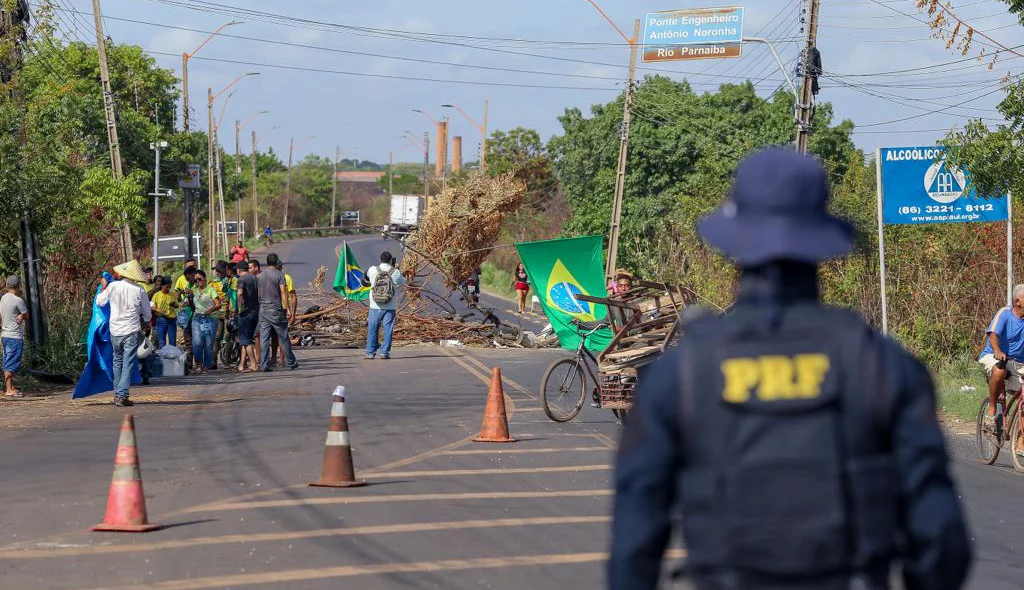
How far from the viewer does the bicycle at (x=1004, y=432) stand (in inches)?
495

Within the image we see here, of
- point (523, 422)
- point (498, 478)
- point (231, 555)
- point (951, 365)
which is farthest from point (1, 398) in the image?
point (951, 365)

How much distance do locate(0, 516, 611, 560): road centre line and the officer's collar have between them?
6.00 meters

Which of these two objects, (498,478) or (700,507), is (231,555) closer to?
(498,478)

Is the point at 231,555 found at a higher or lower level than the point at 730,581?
lower

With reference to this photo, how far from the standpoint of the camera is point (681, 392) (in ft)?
9.50

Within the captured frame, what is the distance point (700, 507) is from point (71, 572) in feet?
18.2

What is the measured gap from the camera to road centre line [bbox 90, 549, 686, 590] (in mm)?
7258

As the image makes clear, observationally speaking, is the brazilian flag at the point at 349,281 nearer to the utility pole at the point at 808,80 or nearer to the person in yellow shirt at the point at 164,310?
the person in yellow shirt at the point at 164,310

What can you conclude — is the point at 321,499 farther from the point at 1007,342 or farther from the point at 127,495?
the point at 1007,342

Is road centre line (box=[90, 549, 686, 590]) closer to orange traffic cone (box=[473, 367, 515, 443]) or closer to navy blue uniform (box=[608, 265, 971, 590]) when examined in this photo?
navy blue uniform (box=[608, 265, 971, 590])

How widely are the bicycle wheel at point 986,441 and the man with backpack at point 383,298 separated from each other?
12953mm

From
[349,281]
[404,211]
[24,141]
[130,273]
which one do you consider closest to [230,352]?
[349,281]

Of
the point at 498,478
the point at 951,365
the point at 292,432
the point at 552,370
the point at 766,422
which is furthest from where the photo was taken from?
the point at 951,365

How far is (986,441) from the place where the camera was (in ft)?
42.7
